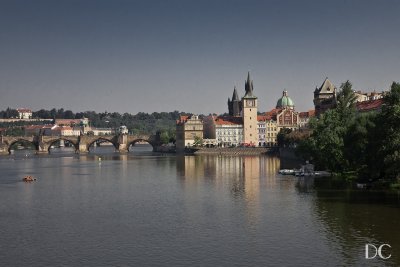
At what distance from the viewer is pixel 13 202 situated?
59.8m

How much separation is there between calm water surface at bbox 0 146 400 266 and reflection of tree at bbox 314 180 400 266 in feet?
0.20

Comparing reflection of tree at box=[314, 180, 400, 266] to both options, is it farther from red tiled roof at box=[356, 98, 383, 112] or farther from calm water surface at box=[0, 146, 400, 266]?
red tiled roof at box=[356, 98, 383, 112]

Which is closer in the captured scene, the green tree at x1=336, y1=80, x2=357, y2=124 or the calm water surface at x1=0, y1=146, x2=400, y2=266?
the calm water surface at x1=0, y1=146, x2=400, y2=266

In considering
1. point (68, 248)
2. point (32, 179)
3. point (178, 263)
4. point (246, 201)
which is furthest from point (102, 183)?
point (178, 263)

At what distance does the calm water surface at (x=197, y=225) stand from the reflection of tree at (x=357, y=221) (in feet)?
0.20

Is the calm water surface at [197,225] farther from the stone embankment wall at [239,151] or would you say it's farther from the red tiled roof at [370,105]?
the stone embankment wall at [239,151]

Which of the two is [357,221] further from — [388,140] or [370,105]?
[370,105]

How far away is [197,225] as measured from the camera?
4466cm

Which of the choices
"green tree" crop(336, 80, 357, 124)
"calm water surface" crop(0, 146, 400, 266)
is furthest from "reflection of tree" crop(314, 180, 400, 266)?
"green tree" crop(336, 80, 357, 124)

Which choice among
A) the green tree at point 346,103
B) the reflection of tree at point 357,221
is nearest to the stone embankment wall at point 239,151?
the green tree at point 346,103

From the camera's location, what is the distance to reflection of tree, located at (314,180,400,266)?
118 feet

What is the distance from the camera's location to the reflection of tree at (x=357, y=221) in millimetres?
35969

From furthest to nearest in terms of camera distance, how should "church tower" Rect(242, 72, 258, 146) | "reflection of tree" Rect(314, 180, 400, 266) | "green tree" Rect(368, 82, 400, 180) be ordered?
"church tower" Rect(242, 72, 258, 146), "green tree" Rect(368, 82, 400, 180), "reflection of tree" Rect(314, 180, 400, 266)

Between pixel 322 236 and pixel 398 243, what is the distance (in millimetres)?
4977
